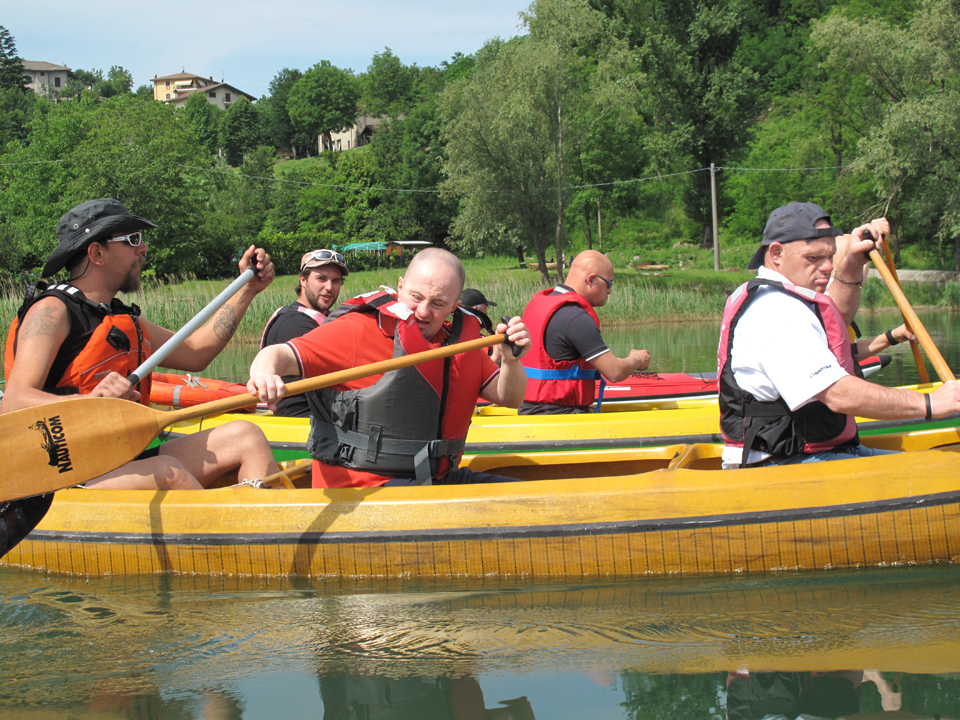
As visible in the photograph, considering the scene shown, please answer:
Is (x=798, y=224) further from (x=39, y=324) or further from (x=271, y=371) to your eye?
(x=39, y=324)

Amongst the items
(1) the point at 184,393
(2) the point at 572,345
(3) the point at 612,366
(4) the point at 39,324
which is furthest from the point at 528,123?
(4) the point at 39,324

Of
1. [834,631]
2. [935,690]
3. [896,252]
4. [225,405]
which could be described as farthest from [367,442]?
[896,252]

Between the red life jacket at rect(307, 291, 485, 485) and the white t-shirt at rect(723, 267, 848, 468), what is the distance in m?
1.08

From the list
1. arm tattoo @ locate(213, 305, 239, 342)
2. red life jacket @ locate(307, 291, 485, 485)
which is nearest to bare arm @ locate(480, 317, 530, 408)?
red life jacket @ locate(307, 291, 485, 485)

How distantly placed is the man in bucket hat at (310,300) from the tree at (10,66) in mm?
118421

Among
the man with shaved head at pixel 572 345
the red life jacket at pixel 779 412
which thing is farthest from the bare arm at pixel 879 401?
the man with shaved head at pixel 572 345

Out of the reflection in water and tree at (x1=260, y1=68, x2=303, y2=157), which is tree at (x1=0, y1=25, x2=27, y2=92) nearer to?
tree at (x1=260, y1=68, x2=303, y2=157)

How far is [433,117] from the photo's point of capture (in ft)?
171

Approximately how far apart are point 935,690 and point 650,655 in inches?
33.3

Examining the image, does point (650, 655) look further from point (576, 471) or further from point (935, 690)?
point (576, 471)

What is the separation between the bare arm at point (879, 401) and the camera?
2984 mm

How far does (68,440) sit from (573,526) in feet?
6.61

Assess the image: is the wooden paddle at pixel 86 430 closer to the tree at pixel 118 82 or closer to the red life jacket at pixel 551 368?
the red life jacket at pixel 551 368

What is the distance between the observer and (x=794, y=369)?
3.02 meters
